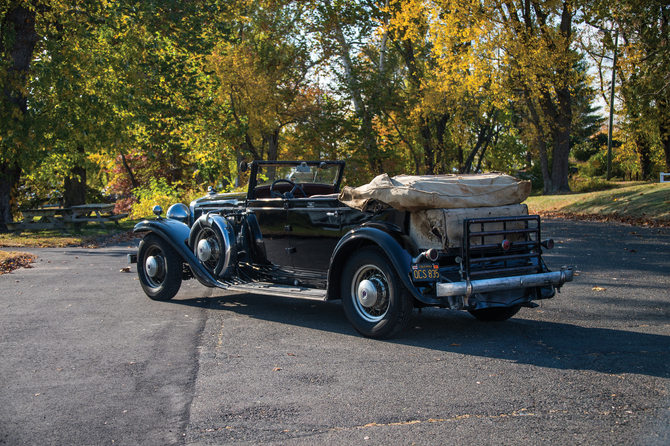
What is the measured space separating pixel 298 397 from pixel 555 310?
3.83 m

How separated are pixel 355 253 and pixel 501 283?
1394mm

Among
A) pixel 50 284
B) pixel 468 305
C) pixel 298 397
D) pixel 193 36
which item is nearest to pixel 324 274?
pixel 468 305

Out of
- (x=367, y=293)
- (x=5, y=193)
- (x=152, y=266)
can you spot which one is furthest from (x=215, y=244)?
(x=5, y=193)

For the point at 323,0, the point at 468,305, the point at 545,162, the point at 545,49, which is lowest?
the point at 468,305

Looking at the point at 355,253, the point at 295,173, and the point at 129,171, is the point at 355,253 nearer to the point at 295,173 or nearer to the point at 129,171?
the point at 295,173

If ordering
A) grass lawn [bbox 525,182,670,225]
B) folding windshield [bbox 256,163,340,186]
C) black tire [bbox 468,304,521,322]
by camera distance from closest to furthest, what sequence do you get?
black tire [bbox 468,304,521,322] → folding windshield [bbox 256,163,340,186] → grass lawn [bbox 525,182,670,225]

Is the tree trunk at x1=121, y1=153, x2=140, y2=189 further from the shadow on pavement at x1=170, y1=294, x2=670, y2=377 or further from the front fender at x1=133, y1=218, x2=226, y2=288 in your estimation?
the shadow on pavement at x1=170, y1=294, x2=670, y2=377

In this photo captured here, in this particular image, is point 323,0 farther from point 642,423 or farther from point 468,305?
point 642,423

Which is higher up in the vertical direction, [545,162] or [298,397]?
[545,162]

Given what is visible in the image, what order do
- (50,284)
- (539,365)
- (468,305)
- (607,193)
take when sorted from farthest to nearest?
(607,193) < (50,284) < (468,305) < (539,365)

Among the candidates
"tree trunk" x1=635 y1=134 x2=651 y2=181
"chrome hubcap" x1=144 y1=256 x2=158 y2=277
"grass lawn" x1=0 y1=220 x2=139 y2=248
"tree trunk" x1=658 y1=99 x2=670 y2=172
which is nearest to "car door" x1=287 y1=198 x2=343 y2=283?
"chrome hubcap" x1=144 y1=256 x2=158 y2=277

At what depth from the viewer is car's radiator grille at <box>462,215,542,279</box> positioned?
5.22m

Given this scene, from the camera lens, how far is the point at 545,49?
18.5 metres

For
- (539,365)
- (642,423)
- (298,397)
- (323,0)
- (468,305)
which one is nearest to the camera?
(642,423)
